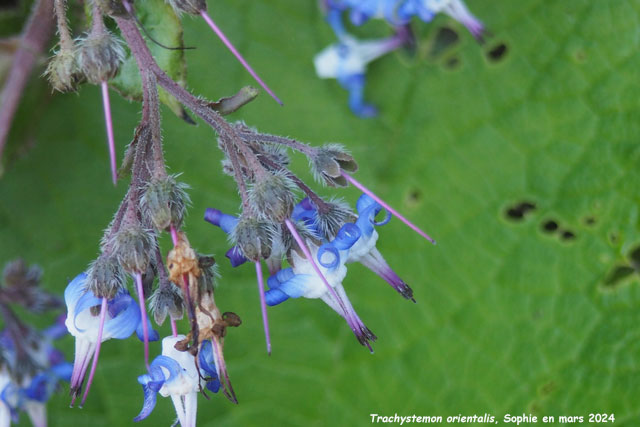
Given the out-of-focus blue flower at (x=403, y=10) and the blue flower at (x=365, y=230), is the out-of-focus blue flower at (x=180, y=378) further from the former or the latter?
the out-of-focus blue flower at (x=403, y=10)

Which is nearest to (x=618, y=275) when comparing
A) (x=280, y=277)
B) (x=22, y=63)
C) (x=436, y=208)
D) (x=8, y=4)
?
(x=436, y=208)

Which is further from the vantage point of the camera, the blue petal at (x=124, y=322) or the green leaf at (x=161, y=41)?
the green leaf at (x=161, y=41)

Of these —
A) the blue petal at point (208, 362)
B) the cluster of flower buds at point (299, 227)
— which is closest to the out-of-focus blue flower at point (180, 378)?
the blue petal at point (208, 362)

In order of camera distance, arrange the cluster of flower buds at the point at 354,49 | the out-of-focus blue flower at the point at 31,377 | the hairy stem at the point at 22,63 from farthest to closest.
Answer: the cluster of flower buds at the point at 354,49
the hairy stem at the point at 22,63
the out-of-focus blue flower at the point at 31,377

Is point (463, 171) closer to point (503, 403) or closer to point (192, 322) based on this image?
point (503, 403)

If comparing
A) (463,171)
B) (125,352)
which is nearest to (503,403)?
(463,171)

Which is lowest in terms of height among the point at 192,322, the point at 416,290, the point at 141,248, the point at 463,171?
the point at 192,322

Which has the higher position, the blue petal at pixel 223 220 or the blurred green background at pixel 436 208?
the blurred green background at pixel 436 208
